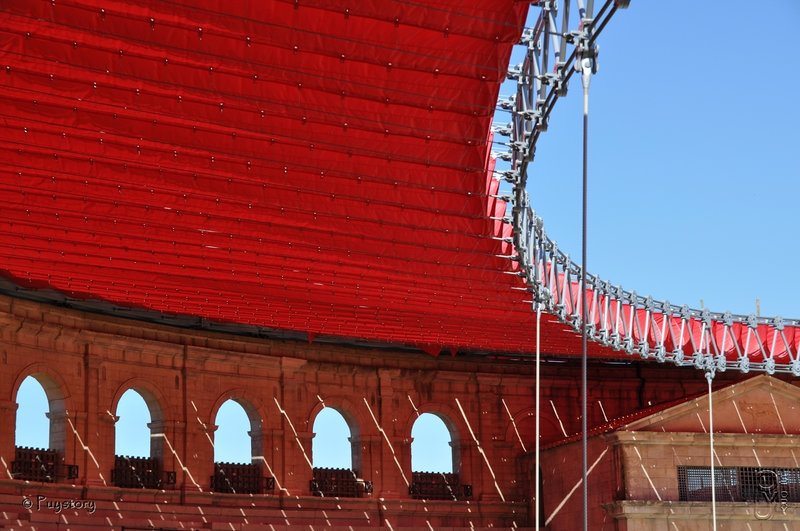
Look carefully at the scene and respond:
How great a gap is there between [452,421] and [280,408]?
25.8 feet

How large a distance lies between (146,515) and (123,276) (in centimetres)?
1089

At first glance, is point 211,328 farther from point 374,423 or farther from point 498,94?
point 498,94

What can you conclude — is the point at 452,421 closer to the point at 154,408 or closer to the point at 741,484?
the point at 741,484

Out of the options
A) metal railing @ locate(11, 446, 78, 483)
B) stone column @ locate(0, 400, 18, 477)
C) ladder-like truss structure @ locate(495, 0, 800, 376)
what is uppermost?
ladder-like truss structure @ locate(495, 0, 800, 376)

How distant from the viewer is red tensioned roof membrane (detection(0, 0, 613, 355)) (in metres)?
19.4

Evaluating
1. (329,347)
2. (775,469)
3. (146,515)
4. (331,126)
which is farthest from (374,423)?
(331,126)

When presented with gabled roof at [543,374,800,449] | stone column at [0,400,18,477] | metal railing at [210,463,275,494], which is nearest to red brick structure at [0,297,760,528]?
stone column at [0,400,18,477]

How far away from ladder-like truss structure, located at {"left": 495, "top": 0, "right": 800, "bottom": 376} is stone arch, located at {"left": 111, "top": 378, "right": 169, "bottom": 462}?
1476cm

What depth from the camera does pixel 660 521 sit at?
41844mm

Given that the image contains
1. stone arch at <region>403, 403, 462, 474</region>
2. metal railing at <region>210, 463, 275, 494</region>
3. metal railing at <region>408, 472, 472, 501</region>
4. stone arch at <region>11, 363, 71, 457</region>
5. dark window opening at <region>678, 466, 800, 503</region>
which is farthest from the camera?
stone arch at <region>403, 403, 462, 474</region>

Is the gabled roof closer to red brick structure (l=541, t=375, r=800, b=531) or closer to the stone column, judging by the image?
red brick structure (l=541, t=375, r=800, b=531)

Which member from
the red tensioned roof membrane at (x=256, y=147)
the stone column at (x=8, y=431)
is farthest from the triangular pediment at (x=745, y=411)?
the stone column at (x=8, y=431)

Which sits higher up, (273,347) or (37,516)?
(273,347)

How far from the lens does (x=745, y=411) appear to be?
44688 mm
